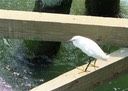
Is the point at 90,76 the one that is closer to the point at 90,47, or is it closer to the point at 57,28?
the point at 90,47

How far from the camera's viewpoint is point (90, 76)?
2537 mm

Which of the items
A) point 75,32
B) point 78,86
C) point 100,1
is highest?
point 75,32

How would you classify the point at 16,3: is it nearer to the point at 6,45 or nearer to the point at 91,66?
the point at 6,45

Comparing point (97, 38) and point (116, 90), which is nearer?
point (97, 38)

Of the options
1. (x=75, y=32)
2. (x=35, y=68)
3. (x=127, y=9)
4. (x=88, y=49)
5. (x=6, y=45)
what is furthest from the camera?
(x=127, y=9)

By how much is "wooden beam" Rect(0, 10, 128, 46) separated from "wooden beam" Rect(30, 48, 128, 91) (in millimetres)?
133

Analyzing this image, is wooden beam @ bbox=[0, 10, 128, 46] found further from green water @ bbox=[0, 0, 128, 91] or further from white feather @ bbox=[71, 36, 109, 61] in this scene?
green water @ bbox=[0, 0, 128, 91]

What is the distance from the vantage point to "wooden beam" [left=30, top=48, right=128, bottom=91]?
2387 mm

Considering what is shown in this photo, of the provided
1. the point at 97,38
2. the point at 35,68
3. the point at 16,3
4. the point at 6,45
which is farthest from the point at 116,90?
the point at 16,3

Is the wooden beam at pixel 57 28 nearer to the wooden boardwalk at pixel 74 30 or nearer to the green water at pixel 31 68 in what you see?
the wooden boardwalk at pixel 74 30

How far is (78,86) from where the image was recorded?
2.50 m

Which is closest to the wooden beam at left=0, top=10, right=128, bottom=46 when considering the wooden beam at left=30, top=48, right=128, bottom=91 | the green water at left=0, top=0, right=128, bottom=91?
the wooden beam at left=30, top=48, right=128, bottom=91

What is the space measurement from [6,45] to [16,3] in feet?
6.14

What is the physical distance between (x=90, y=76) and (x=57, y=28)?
14.9 inches
